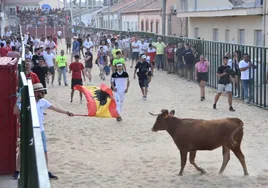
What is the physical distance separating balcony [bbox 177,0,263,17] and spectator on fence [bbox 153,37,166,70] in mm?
3479

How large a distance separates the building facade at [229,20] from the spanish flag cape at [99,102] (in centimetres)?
1540

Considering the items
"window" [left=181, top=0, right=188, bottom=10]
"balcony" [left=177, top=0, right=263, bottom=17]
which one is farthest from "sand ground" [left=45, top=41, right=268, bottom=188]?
"window" [left=181, top=0, right=188, bottom=10]

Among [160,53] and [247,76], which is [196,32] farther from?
[247,76]

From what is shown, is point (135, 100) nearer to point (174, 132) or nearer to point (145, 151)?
point (145, 151)

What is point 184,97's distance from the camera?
2092 cm

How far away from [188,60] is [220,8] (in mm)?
6136

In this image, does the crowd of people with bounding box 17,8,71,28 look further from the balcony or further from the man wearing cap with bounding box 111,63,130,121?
the man wearing cap with bounding box 111,63,130,121

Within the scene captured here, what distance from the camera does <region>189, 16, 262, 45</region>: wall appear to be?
27750 millimetres

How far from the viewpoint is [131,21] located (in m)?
59.7

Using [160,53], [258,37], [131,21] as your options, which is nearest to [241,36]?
[258,37]

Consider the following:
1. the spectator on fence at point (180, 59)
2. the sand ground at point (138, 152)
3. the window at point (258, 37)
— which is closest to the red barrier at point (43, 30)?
the spectator on fence at point (180, 59)

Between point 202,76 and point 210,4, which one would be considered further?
point 210,4

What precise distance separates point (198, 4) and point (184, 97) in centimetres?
1642

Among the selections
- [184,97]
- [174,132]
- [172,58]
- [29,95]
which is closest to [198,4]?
[172,58]
